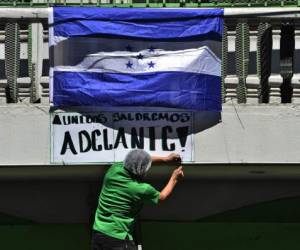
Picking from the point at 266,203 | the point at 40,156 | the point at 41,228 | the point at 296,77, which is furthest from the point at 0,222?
the point at 296,77

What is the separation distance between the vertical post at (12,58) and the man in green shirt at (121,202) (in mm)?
1370

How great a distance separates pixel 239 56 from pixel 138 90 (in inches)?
40.0

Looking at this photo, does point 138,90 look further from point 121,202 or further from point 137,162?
point 121,202

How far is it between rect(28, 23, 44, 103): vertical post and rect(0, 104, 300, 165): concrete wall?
0.34 meters

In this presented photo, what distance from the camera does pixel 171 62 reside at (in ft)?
18.7

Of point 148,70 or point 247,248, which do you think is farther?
point 247,248

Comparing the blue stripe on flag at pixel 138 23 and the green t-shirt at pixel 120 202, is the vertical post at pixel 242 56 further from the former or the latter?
the green t-shirt at pixel 120 202

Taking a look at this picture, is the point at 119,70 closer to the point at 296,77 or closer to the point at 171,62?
the point at 171,62

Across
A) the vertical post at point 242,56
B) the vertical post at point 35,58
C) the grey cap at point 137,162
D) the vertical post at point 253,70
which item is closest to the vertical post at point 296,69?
the vertical post at point 253,70

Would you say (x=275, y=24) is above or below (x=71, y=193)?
above

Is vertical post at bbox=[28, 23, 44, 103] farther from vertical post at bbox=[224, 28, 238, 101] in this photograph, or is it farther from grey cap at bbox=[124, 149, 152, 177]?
vertical post at bbox=[224, 28, 238, 101]

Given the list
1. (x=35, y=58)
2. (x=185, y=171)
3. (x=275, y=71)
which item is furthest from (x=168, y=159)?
(x=35, y=58)

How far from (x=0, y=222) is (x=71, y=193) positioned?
0.83 m

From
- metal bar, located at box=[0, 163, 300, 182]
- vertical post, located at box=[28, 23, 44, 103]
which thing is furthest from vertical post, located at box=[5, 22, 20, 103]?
metal bar, located at box=[0, 163, 300, 182]
